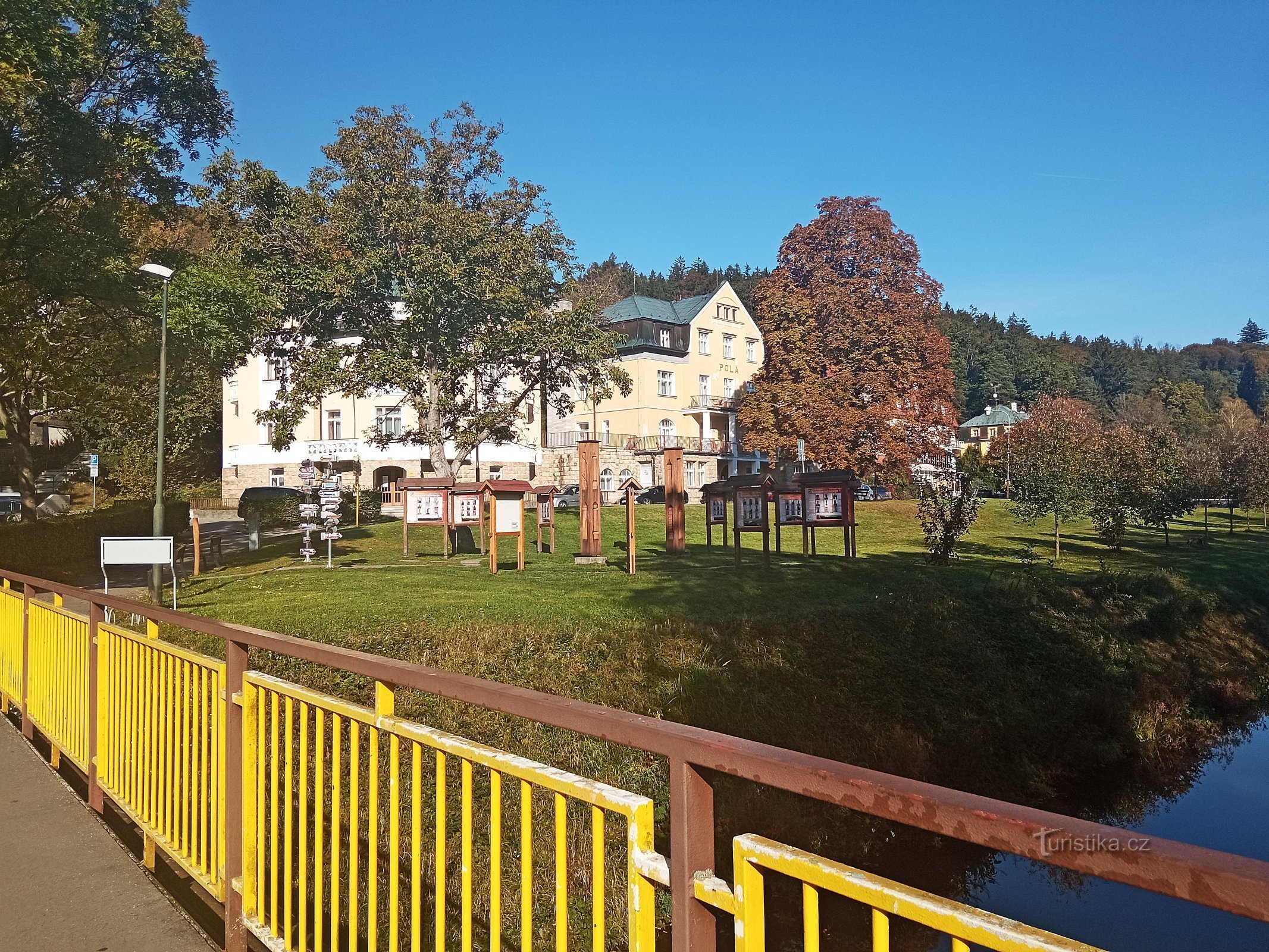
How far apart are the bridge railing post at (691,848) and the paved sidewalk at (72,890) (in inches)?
108

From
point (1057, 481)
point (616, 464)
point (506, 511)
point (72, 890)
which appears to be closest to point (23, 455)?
point (506, 511)

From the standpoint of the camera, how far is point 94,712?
19.4ft

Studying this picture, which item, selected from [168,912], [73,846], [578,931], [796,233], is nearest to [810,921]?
[168,912]

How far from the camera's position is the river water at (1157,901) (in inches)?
332

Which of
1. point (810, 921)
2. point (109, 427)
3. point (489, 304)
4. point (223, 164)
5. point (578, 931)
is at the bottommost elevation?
point (578, 931)

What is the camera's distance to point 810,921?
1.91 m

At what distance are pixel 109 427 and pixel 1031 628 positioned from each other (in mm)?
46759

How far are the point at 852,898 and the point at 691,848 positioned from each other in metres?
0.35

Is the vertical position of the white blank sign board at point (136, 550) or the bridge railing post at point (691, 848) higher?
the bridge railing post at point (691, 848)

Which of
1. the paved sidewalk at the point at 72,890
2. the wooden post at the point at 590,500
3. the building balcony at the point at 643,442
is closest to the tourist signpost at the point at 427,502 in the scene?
the wooden post at the point at 590,500

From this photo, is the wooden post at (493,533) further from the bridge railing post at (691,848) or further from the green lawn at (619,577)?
the bridge railing post at (691,848)

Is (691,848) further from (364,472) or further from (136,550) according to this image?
(364,472)

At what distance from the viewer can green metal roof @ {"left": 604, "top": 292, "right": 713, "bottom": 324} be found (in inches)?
2457

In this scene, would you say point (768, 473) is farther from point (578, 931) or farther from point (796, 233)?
point (796, 233)
